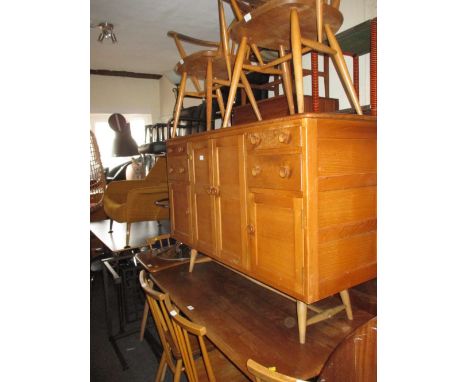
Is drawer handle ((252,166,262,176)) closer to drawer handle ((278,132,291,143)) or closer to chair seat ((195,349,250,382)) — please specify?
drawer handle ((278,132,291,143))

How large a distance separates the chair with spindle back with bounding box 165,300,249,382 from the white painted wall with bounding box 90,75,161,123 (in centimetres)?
788

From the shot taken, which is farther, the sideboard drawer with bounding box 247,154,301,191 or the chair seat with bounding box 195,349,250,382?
the chair seat with bounding box 195,349,250,382

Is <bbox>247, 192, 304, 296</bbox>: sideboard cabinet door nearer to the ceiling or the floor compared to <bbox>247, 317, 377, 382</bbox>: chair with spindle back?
nearer to the ceiling

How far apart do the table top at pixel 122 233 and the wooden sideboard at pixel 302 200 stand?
2.02 metres

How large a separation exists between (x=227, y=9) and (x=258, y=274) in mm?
4356

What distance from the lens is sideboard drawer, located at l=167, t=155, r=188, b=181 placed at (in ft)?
6.66

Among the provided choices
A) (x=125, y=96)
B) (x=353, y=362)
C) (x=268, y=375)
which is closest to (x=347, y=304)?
(x=353, y=362)

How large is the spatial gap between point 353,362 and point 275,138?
78 cm

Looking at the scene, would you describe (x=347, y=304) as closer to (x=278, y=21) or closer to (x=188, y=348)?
(x=188, y=348)

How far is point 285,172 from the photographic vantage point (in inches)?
47.4

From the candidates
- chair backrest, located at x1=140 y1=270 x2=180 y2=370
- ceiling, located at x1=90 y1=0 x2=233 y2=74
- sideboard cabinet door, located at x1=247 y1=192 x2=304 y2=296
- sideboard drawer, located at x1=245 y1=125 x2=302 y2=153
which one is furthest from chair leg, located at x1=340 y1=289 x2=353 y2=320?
ceiling, located at x1=90 y1=0 x2=233 y2=74

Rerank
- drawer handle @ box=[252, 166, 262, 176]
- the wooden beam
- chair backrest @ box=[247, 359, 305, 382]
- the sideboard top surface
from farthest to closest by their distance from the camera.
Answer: the wooden beam, drawer handle @ box=[252, 166, 262, 176], the sideboard top surface, chair backrest @ box=[247, 359, 305, 382]

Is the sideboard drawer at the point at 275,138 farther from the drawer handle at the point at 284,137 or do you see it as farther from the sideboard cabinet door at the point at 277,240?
the sideboard cabinet door at the point at 277,240
